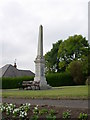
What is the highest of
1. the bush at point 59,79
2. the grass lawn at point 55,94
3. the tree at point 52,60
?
the tree at point 52,60

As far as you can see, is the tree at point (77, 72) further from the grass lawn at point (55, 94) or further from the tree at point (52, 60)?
the grass lawn at point (55, 94)

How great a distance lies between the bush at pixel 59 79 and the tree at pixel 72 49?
32.8 ft

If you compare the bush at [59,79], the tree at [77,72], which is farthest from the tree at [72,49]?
the bush at [59,79]

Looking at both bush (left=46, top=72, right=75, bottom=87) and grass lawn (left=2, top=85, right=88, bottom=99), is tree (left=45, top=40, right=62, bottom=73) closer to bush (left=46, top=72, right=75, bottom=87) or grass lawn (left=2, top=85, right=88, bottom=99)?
bush (left=46, top=72, right=75, bottom=87)

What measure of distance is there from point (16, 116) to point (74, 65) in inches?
1220

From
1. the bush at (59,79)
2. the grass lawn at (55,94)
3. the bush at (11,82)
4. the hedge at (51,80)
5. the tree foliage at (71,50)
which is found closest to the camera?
the grass lawn at (55,94)

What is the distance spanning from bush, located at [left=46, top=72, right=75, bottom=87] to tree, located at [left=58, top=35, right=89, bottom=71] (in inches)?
394

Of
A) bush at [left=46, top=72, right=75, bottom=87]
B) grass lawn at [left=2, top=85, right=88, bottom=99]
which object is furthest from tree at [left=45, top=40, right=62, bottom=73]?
grass lawn at [left=2, top=85, right=88, bottom=99]

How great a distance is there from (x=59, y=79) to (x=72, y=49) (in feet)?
39.9

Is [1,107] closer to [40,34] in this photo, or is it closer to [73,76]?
[40,34]

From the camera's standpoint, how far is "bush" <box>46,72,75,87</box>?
33375 millimetres

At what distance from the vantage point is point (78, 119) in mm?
5355

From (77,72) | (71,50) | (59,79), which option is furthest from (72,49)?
(59,79)

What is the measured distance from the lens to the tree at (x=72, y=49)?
147 ft
